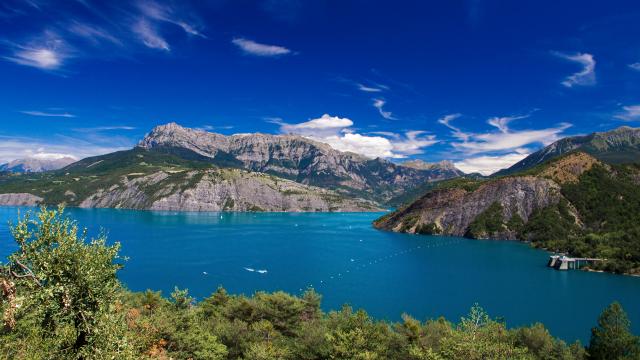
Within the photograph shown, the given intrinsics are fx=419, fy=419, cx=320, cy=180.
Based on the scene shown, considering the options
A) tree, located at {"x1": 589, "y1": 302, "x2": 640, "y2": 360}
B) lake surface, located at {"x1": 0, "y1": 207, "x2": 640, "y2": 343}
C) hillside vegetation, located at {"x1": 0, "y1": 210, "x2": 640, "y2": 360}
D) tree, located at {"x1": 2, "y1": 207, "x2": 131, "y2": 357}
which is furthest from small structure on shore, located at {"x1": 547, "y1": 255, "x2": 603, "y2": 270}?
tree, located at {"x1": 2, "y1": 207, "x2": 131, "y2": 357}

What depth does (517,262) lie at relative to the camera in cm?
18712

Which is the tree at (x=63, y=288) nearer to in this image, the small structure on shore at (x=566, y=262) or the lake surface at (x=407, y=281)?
the lake surface at (x=407, y=281)

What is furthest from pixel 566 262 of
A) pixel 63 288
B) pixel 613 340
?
pixel 63 288

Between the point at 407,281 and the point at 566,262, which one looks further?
the point at 566,262

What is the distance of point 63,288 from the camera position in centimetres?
2473

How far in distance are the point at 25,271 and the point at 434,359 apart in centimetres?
3481

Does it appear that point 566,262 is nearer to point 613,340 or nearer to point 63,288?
point 613,340

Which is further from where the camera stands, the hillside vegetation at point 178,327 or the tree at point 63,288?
the hillside vegetation at point 178,327

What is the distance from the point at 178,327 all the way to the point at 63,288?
102 feet

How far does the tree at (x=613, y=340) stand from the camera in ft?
196

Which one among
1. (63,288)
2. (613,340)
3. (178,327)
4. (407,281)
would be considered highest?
(63,288)

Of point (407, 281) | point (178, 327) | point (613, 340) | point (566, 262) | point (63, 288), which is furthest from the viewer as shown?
point (566, 262)

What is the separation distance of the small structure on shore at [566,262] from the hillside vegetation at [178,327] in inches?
4770

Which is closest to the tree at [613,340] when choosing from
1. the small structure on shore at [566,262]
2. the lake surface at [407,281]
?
the lake surface at [407,281]
